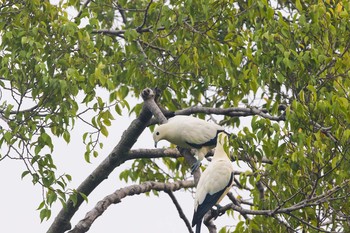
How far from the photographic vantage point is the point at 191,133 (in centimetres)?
992

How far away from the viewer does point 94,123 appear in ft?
31.4

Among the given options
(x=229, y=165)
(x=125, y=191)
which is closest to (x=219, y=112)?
(x=229, y=165)

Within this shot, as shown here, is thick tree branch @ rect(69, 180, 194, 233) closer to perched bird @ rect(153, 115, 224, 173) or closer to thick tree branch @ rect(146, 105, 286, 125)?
perched bird @ rect(153, 115, 224, 173)

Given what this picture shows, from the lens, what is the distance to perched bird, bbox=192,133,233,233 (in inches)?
344

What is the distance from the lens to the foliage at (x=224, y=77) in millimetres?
7770

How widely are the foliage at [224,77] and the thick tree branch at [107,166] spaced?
0.28m

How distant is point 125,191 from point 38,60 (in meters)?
1.57

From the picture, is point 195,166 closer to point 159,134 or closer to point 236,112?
point 236,112

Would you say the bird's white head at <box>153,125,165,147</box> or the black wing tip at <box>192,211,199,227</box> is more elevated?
the bird's white head at <box>153,125,165,147</box>

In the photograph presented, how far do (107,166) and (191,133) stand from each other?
0.94 meters

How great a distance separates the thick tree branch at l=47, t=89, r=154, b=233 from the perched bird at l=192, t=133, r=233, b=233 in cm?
75

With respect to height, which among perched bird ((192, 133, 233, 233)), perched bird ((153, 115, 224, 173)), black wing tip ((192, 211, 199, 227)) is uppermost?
perched bird ((153, 115, 224, 173))

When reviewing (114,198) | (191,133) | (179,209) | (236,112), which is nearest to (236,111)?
(236,112)

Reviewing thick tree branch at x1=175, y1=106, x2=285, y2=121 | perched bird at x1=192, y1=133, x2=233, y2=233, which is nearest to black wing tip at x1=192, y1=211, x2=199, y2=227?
perched bird at x1=192, y1=133, x2=233, y2=233
